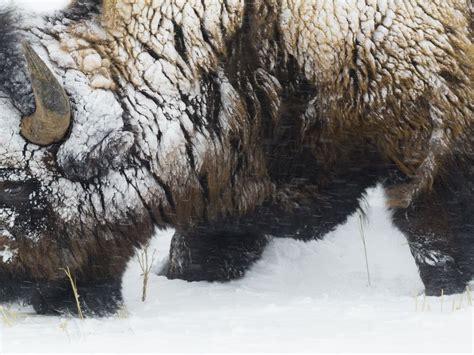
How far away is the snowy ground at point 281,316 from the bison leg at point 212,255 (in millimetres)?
141

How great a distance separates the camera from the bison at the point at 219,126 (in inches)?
192

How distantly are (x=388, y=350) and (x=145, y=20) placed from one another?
2.46 m

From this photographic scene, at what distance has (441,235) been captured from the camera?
5.56 metres

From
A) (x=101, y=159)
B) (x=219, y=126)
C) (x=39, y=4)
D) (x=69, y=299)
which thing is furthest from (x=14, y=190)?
(x=219, y=126)

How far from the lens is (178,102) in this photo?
5.04 metres

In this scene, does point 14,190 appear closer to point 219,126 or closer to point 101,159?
point 101,159

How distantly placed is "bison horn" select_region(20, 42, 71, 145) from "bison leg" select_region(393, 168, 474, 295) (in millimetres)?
2247

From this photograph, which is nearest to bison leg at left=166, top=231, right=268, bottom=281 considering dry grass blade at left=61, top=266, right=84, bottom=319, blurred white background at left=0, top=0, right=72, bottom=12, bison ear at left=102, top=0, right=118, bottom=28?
dry grass blade at left=61, top=266, right=84, bottom=319

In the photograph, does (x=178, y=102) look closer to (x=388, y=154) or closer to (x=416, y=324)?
(x=388, y=154)

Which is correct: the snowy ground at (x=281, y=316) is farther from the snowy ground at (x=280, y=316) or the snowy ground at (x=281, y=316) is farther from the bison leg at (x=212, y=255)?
the bison leg at (x=212, y=255)

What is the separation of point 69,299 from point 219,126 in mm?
1367

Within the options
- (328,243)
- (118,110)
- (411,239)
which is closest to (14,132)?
(118,110)

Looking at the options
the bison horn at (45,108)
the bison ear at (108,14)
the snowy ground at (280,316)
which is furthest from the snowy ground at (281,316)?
the bison ear at (108,14)

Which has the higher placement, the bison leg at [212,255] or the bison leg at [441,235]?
the bison leg at [441,235]
